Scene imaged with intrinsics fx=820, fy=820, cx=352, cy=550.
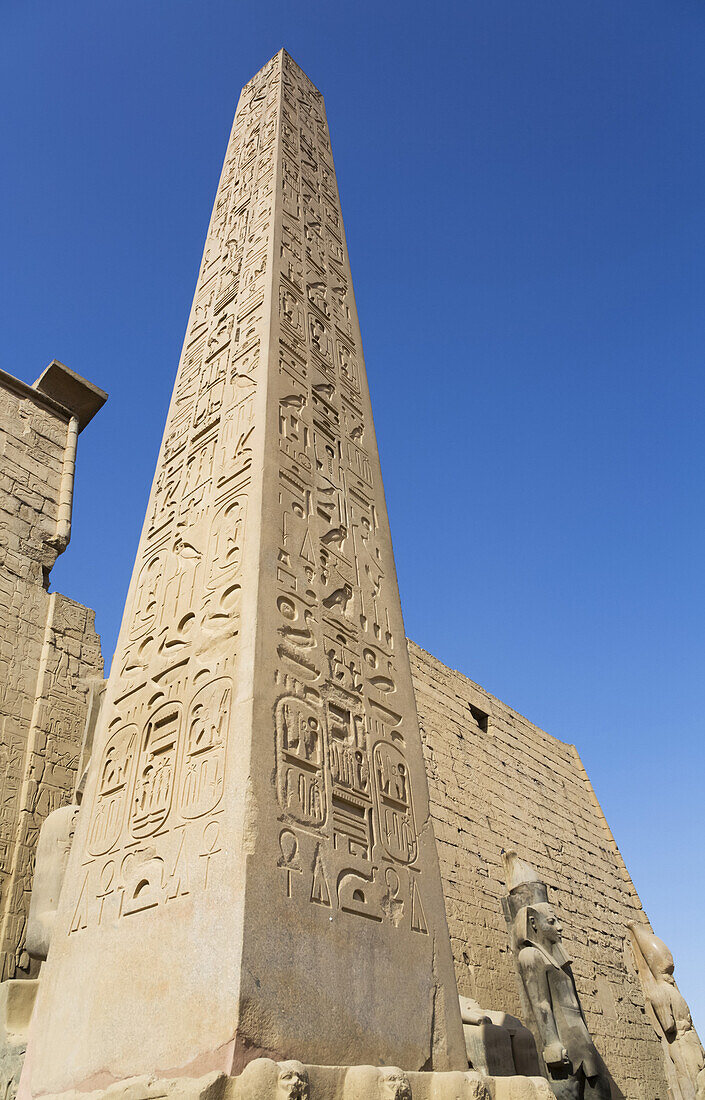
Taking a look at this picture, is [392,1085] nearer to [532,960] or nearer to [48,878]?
[48,878]

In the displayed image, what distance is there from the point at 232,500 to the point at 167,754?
0.99 m

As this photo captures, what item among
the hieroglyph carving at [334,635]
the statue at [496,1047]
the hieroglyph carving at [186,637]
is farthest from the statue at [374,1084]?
the statue at [496,1047]

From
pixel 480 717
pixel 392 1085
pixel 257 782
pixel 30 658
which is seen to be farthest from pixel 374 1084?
pixel 480 717

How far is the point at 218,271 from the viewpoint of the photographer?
15.0 feet

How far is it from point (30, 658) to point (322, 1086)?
3984 mm

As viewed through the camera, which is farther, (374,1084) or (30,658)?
(30,658)

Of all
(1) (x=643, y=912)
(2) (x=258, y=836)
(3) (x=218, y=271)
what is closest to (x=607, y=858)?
(1) (x=643, y=912)

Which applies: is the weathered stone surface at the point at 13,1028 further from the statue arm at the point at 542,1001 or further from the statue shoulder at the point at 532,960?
the statue shoulder at the point at 532,960

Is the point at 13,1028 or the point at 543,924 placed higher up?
the point at 543,924

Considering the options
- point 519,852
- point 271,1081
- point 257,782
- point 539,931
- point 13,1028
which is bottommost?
point 271,1081

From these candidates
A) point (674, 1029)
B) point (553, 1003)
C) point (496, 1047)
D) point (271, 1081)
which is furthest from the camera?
point (674, 1029)

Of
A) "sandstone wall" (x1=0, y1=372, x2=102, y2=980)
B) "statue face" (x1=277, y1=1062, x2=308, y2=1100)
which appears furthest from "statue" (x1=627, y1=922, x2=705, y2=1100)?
"statue face" (x1=277, y1=1062, x2=308, y2=1100)

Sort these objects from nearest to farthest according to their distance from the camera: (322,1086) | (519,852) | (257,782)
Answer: (322,1086), (257,782), (519,852)

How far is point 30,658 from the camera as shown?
520cm
